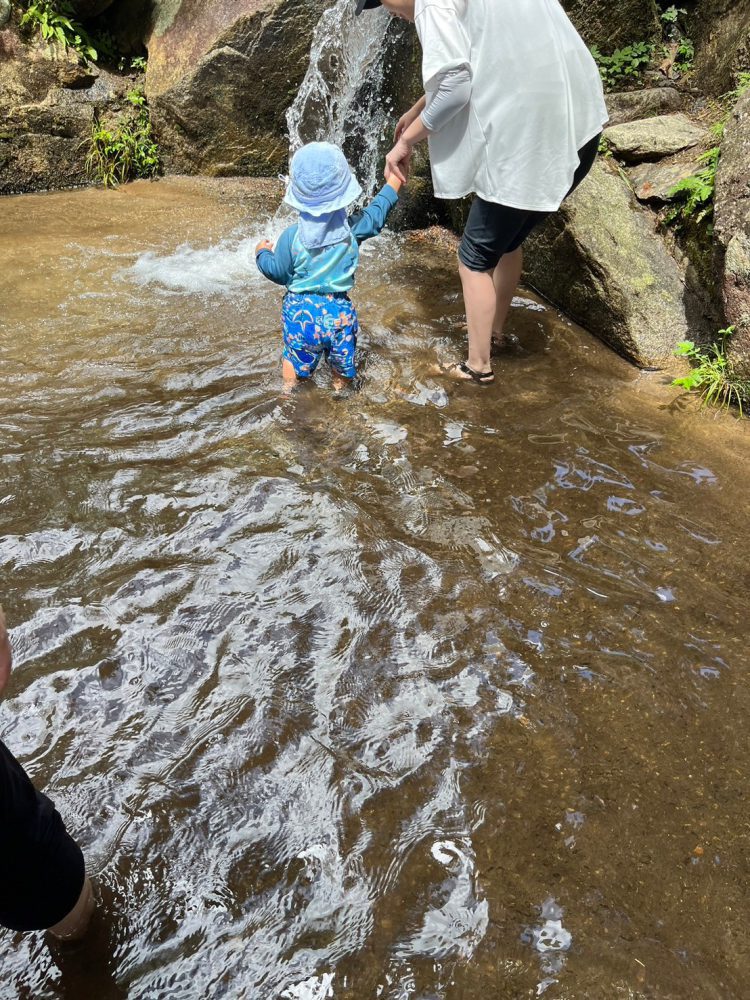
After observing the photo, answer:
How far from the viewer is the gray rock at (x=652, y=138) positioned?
514 cm

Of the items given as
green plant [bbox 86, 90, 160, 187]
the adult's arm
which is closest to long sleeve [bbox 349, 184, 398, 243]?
the adult's arm

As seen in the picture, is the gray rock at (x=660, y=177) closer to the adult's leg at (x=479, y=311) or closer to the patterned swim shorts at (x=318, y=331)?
the adult's leg at (x=479, y=311)

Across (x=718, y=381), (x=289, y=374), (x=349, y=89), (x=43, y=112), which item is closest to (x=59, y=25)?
(x=43, y=112)

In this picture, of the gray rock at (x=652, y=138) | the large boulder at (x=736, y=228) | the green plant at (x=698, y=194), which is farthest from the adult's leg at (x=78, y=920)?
the gray rock at (x=652, y=138)

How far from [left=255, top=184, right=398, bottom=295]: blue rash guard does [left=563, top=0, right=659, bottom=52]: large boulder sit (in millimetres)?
3305

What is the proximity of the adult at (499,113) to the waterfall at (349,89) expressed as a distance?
2.87 m

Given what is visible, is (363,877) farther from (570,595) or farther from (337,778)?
(570,595)

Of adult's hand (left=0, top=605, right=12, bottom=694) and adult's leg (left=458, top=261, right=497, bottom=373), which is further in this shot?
adult's leg (left=458, top=261, right=497, bottom=373)

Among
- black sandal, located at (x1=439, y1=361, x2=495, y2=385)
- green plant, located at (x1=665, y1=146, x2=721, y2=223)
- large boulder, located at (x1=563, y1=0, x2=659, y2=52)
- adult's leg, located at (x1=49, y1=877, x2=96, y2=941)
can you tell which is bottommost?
adult's leg, located at (x1=49, y1=877, x2=96, y2=941)

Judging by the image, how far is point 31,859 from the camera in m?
1.53

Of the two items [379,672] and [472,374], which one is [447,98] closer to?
[472,374]

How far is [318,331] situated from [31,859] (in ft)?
9.21

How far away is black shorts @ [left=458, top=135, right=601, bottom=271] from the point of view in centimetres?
368

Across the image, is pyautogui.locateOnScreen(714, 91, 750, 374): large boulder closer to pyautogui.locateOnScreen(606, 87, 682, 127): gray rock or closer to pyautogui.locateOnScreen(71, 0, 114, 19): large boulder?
pyautogui.locateOnScreen(606, 87, 682, 127): gray rock
